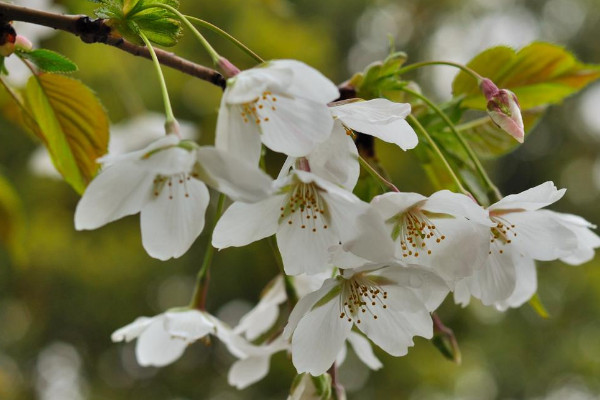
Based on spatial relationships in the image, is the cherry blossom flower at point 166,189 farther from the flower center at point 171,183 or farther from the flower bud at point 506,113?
the flower bud at point 506,113

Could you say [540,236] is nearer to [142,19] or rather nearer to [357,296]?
[357,296]

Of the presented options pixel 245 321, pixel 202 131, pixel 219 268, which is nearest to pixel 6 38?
pixel 245 321

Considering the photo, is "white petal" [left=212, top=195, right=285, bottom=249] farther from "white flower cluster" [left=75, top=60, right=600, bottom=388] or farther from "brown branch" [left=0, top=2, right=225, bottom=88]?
"brown branch" [left=0, top=2, right=225, bottom=88]

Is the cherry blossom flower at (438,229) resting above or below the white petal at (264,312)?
above

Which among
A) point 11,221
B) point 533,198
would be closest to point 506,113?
point 533,198

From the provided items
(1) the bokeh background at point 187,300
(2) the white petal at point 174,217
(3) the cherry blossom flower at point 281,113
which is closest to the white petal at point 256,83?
(3) the cherry blossom flower at point 281,113

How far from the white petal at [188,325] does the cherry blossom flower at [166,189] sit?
23 centimetres

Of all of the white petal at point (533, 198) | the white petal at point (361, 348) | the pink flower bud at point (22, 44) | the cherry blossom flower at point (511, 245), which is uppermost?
the pink flower bud at point (22, 44)

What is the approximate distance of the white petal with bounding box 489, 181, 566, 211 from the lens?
1.90 ft

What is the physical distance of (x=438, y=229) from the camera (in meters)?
0.60

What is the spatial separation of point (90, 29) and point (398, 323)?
0.38 m

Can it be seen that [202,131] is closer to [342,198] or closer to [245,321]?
[245,321]

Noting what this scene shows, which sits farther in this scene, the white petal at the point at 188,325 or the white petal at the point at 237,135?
the white petal at the point at 188,325

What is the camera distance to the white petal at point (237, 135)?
1.54ft
